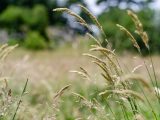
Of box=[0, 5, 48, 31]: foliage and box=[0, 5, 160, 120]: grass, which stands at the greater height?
box=[0, 5, 160, 120]: grass

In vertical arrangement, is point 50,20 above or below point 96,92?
below

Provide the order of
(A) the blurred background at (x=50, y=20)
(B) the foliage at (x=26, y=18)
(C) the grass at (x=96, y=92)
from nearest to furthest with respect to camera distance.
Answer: (C) the grass at (x=96, y=92) < (A) the blurred background at (x=50, y=20) < (B) the foliage at (x=26, y=18)

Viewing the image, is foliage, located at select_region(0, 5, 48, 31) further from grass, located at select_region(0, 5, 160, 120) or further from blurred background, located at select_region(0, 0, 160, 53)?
grass, located at select_region(0, 5, 160, 120)

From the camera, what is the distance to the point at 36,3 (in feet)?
136

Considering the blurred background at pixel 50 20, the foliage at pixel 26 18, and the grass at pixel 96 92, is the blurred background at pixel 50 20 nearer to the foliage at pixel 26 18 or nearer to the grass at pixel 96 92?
the foliage at pixel 26 18

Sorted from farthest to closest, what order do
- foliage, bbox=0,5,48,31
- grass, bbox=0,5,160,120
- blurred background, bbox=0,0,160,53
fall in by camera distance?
foliage, bbox=0,5,48,31, blurred background, bbox=0,0,160,53, grass, bbox=0,5,160,120

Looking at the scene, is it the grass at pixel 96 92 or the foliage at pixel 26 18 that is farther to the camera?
the foliage at pixel 26 18

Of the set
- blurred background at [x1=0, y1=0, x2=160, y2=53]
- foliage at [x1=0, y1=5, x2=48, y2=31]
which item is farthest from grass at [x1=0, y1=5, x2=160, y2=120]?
foliage at [x1=0, y1=5, x2=48, y2=31]

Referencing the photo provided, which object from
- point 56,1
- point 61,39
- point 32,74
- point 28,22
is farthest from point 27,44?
point 32,74

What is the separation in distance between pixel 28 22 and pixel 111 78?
111 ft

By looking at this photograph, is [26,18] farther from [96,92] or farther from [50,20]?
[96,92]

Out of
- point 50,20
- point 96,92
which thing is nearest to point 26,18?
point 50,20

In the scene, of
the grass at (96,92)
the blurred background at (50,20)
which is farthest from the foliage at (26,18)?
the grass at (96,92)

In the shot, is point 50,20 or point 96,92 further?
point 50,20
